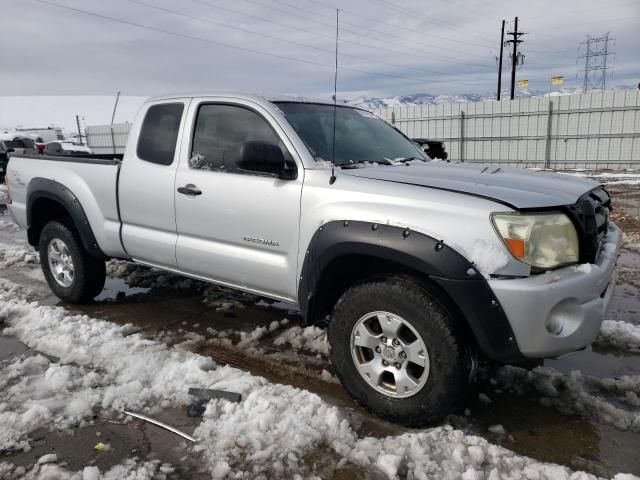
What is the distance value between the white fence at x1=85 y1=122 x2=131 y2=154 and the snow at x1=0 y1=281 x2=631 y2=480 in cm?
2634

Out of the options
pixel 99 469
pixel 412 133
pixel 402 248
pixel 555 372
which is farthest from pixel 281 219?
pixel 412 133

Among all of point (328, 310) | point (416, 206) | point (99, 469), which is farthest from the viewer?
point (328, 310)

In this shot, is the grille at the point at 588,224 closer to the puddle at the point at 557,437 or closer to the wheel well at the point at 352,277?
the wheel well at the point at 352,277

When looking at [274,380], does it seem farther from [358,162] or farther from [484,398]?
[358,162]

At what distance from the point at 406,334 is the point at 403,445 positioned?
55 centimetres

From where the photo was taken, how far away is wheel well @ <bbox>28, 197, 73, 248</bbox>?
15.8ft

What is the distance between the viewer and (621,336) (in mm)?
3791

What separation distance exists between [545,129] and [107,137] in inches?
896

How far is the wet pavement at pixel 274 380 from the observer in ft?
8.28

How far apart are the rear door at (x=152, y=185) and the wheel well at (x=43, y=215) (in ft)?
3.45

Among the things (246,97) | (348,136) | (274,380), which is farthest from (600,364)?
(246,97)

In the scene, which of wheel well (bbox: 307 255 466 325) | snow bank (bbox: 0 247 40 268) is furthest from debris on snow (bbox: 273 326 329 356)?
snow bank (bbox: 0 247 40 268)

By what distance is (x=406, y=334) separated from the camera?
2707 mm

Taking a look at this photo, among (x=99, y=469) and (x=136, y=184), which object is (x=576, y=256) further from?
(x=136, y=184)
